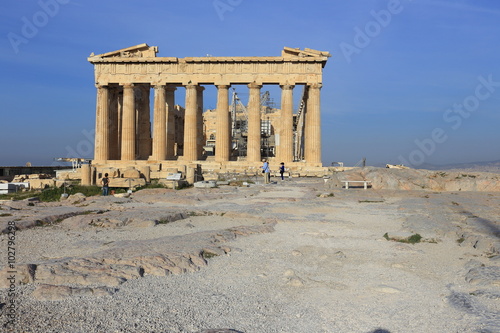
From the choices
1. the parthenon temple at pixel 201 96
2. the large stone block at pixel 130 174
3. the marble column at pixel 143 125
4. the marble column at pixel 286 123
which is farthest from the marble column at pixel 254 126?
the large stone block at pixel 130 174

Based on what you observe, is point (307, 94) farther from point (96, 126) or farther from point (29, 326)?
point (29, 326)

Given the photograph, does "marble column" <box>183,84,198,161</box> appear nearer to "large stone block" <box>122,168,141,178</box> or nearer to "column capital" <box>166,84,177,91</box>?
"column capital" <box>166,84,177,91</box>

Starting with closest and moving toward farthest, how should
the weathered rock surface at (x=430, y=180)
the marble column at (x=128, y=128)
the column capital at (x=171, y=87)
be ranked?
the weathered rock surface at (x=430, y=180) → the marble column at (x=128, y=128) → the column capital at (x=171, y=87)

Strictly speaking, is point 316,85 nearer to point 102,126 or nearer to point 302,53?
point 302,53

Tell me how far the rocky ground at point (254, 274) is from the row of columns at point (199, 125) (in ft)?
89.5

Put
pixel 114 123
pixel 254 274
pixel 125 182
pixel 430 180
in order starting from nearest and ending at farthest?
pixel 254 274 → pixel 430 180 → pixel 125 182 → pixel 114 123

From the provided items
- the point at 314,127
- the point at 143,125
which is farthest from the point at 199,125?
the point at 314,127


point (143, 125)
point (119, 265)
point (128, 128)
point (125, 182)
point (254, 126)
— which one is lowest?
point (119, 265)

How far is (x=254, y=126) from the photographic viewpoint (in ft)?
133

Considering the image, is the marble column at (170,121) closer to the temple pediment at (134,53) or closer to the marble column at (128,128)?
the marble column at (128,128)

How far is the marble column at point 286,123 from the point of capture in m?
40.1

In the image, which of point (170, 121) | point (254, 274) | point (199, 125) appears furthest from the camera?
point (170, 121)

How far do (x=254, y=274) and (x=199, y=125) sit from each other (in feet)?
120

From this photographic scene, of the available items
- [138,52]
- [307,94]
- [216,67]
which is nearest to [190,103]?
[216,67]
